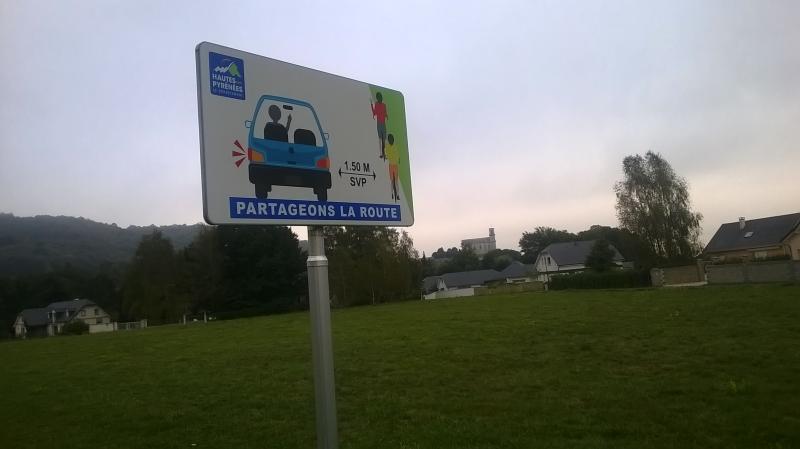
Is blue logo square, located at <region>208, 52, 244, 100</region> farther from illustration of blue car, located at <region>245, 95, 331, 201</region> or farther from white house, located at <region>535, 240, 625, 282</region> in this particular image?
white house, located at <region>535, 240, 625, 282</region>

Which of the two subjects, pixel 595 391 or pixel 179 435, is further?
pixel 595 391

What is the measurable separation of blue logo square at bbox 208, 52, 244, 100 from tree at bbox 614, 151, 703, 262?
56681 millimetres

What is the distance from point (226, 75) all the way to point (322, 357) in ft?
4.68

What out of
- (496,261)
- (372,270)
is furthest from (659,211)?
(496,261)

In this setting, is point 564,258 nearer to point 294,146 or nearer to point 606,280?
point 606,280

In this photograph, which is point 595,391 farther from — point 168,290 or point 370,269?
point 168,290

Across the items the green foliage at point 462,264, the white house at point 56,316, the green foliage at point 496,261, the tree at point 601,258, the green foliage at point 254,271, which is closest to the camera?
the tree at point 601,258

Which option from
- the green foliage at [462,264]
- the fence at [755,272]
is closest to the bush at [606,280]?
the fence at [755,272]

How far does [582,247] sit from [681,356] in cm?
7827

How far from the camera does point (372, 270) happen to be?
58.1m

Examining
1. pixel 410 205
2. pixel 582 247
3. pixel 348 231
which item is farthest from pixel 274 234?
pixel 410 205

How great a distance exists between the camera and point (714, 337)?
1286cm

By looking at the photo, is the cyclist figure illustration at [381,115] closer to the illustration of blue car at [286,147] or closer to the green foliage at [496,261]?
the illustration of blue car at [286,147]

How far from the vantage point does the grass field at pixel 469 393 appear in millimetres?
6559
